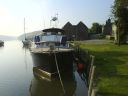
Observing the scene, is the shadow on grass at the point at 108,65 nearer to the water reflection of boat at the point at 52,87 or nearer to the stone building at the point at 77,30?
the water reflection of boat at the point at 52,87

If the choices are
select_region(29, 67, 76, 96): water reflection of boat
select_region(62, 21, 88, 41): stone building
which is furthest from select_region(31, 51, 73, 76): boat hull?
select_region(62, 21, 88, 41): stone building

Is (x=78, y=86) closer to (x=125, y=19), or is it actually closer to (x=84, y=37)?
(x=125, y=19)

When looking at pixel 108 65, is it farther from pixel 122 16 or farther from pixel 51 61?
pixel 122 16

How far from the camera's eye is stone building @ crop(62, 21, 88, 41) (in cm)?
5150

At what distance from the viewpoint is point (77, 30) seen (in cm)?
5269

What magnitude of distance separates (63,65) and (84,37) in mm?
43334

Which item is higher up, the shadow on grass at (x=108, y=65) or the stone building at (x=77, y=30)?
the stone building at (x=77, y=30)

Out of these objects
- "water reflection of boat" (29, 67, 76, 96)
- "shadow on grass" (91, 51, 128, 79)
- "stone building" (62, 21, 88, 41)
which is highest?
"stone building" (62, 21, 88, 41)

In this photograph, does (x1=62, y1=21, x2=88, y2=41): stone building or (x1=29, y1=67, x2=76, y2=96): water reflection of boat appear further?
(x1=62, y1=21, x2=88, y2=41): stone building

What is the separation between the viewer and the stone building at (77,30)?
169 feet

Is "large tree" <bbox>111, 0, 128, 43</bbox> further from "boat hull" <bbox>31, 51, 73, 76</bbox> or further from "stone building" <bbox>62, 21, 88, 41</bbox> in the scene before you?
"stone building" <bbox>62, 21, 88, 41</bbox>

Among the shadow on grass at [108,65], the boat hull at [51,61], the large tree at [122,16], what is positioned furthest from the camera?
the large tree at [122,16]

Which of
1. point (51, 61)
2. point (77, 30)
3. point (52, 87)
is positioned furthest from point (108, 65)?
point (77, 30)

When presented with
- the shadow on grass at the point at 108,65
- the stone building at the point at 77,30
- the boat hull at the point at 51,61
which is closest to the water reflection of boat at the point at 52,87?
the boat hull at the point at 51,61
